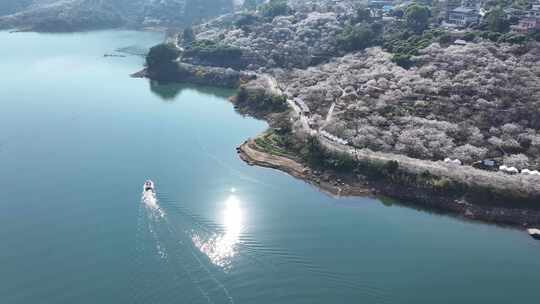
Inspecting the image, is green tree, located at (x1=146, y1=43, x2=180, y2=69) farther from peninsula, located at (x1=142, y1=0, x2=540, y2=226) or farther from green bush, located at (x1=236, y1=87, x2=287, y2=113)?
green bush, located at (x1=236, y1=87, x2=287, y2=113)

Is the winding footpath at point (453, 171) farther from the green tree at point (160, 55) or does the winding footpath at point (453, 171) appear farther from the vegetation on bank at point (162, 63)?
the green tree at point (160, 55)

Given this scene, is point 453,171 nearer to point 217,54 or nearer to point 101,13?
point 217,54

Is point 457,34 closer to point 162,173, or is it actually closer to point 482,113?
point 482,113

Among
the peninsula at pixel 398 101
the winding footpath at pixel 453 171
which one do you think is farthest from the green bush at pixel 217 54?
the winding footpath at pixel 453 171

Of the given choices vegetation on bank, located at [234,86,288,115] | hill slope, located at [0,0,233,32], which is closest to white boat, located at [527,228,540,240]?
vegetation on bank, located at [234,86,288,115]

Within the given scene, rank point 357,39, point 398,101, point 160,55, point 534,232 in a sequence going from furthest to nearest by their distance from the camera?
point 160,55
point 357,39
point 398,101
point 534,232

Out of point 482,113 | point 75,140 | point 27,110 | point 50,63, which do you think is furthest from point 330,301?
point 50,63

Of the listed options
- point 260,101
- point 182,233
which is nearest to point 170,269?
point 182,233
